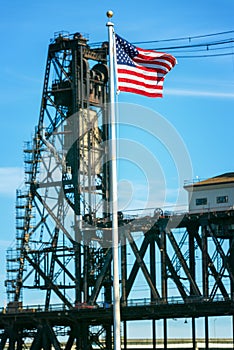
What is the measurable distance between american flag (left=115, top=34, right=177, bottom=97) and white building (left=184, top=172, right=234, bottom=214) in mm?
34676

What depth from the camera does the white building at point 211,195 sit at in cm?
8321

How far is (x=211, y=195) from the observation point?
84.4m

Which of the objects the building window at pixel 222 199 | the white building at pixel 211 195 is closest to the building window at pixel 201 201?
the white building at pixel 211 195

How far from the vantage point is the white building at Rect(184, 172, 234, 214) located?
273 ft

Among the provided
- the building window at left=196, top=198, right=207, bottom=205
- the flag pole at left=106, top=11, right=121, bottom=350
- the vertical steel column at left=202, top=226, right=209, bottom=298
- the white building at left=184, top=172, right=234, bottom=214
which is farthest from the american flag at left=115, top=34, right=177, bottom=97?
the building window at left=196, top=198, right=207, bottom=205

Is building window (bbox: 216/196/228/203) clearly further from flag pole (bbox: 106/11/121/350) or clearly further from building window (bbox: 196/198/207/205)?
flag pole (bbox: 106/11/121/350)

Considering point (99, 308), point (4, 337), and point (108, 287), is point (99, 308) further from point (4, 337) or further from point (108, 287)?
point (4, 337)

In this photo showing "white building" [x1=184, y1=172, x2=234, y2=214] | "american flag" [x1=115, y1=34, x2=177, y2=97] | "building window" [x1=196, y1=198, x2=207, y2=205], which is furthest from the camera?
"building window" [x1=196, y1=198, x2=207, y2=205]

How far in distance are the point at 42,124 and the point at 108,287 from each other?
1521 centimetres

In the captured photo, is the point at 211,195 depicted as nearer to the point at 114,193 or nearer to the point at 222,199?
the point at 222,199

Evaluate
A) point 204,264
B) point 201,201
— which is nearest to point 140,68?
point 204,264

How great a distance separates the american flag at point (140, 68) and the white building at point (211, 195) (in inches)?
1365

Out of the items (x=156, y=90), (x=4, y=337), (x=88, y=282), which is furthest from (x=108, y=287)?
(x=156, y=90)

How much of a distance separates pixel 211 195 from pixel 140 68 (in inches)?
1492
